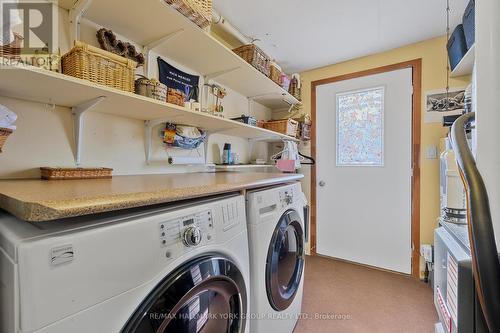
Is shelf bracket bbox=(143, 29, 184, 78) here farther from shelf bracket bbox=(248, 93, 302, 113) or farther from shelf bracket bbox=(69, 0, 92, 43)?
shelf bracket bbox=(248, 93, 302, 113)

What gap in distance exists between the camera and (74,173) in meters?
1.01

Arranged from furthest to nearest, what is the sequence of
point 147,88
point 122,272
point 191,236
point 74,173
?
point 147,88, point 74,173, point 191,236, point 122,272

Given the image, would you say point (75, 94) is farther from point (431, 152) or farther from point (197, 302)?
point (431, 152)

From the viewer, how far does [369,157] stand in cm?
248

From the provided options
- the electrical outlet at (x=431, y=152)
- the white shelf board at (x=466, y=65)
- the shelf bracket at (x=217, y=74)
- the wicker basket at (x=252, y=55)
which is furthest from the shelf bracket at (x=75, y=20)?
the electrical outlet at (x=431, y=152)

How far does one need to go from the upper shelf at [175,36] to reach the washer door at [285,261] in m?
1.14

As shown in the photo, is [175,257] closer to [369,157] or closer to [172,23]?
[172,23]

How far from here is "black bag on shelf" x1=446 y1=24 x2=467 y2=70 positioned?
5.61 ft

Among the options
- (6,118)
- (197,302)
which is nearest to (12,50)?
(6,118)

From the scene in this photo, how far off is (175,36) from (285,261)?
1467 millimetres

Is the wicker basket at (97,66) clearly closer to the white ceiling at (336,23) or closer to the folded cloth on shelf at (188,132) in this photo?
the folded cloth on shelf at (188,132)

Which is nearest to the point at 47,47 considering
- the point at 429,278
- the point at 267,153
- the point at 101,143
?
the point at 101,143

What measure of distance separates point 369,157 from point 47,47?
8.77 feet

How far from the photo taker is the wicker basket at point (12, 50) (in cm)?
68
